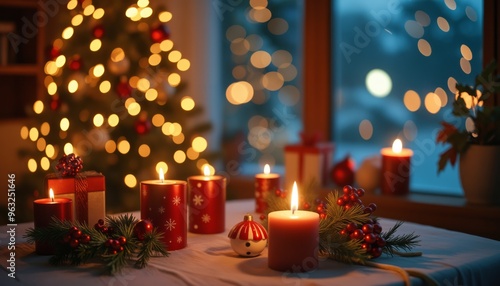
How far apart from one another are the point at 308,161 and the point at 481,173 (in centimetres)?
81

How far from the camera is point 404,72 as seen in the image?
2855 mm

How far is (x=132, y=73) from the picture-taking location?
2.83 meters

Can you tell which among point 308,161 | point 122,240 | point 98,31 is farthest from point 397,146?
point 122,240

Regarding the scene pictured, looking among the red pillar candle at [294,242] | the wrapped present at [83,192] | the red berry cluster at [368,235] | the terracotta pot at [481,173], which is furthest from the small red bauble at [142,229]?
the terracotta pot at [481,173]

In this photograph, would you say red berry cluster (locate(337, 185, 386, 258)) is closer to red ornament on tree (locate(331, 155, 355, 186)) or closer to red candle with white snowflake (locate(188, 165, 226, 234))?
red candle with white snowflake (locate(188, 165, 226, 234))

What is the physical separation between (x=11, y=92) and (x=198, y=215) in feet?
8.00

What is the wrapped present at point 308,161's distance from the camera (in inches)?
109

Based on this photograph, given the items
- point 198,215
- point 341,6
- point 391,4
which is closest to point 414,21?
point 391,4

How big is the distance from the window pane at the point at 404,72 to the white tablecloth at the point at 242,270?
138 centimetres

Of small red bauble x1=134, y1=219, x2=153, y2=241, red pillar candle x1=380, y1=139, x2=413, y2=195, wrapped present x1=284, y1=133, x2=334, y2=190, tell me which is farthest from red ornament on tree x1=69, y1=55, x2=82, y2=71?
small red bauble x1=134, y1=219, x2=153, y2=241

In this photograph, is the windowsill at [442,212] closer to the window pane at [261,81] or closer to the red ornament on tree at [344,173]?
the red ornament on tree at [344,173]

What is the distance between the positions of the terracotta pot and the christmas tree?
122cm

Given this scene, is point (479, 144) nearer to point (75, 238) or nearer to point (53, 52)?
point (75, 238)

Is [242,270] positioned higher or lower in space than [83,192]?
lower
